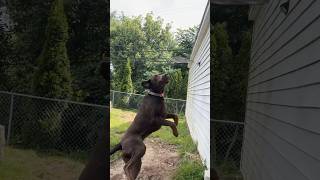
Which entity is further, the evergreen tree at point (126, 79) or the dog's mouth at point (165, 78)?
the dog's mouth at point (165, 78)

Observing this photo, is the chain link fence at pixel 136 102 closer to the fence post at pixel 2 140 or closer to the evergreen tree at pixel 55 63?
the evergreen tree at pixel 55 63

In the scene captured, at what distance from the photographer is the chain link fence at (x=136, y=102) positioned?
15.1ft

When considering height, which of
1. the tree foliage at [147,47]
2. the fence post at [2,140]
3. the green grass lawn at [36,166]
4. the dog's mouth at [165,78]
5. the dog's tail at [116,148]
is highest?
the tree foliage at [147,47]

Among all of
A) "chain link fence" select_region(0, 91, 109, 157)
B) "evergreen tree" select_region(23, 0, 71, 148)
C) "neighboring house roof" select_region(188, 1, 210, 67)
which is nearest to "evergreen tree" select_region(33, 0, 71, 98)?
"evergreen tree" select_region(23, 0, 71, 148)

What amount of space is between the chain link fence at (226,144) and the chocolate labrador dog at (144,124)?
3.36 metres

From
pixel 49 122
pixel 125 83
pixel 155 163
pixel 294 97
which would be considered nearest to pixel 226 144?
pixel 49 122

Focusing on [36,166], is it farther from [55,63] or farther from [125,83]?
[125,83]

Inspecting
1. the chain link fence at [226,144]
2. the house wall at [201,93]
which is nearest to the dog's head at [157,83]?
Result: the house wall at [201,93]

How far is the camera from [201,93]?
488 cm

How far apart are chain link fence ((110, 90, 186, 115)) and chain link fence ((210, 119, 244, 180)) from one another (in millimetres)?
3329

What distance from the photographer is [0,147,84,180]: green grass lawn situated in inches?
261

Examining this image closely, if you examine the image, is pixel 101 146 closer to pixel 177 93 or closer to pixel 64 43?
pixel 177 93

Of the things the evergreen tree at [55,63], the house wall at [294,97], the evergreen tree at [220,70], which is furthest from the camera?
the evergreen tree at [220,70]

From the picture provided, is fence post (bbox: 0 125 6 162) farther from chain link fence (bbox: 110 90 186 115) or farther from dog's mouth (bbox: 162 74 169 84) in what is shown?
dog's mouth (bbox: 162 74 169 84)
